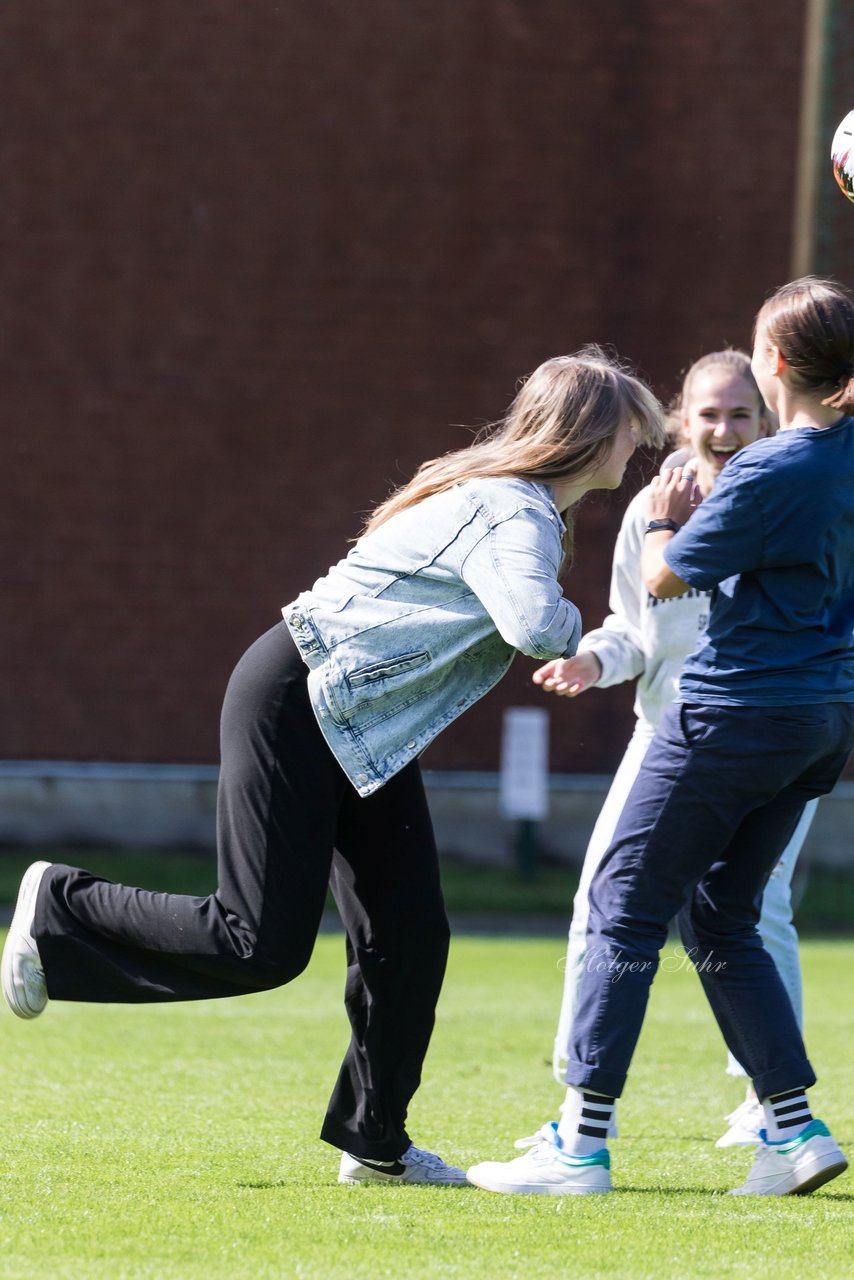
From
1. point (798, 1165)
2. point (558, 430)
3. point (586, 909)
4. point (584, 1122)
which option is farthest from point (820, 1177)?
point (558, 430)

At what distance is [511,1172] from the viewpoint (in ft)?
12.1

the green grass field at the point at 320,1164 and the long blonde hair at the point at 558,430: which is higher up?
the long blonde hair at the point at 558,430

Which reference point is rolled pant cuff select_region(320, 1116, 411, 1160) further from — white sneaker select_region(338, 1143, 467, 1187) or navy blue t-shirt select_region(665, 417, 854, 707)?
navy blue t-shirt select_region(665, 417, 854, 707)

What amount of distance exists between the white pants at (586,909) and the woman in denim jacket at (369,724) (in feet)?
3.15

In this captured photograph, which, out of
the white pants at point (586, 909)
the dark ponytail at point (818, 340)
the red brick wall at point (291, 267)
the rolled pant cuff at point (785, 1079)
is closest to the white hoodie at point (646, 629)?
the white pants at point (586, 909)

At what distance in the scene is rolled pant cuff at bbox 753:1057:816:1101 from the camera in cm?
372

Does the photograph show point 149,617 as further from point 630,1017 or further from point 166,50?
point 630,1017

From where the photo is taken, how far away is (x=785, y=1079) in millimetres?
3721

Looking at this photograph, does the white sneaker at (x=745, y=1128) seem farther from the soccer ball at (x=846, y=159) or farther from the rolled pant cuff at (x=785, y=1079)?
the soccer ball at (x=846, y=159)

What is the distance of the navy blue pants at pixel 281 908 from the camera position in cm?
357

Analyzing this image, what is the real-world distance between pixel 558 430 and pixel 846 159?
1.90 metres

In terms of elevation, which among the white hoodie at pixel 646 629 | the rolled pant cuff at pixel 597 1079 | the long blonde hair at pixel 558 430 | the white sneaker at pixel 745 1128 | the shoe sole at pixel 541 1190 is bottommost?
the white sneaker at pixel 745 1128

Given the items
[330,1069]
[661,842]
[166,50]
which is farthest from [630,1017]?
[166,50]

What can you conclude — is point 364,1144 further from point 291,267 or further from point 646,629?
point 291,267
